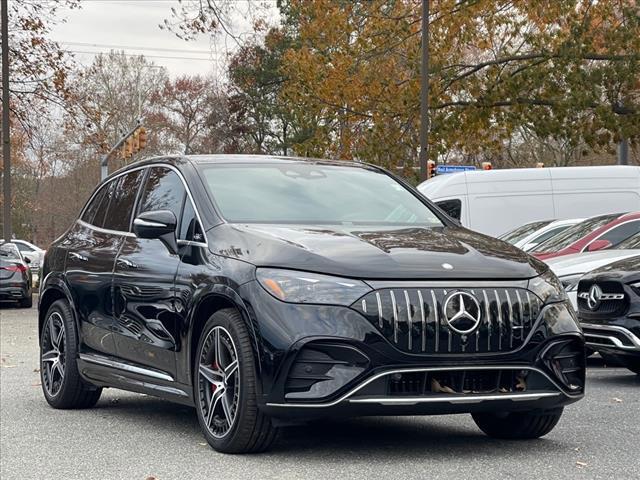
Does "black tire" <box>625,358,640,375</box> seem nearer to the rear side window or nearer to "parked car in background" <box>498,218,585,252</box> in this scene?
the rear side window

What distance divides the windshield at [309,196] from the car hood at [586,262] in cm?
470

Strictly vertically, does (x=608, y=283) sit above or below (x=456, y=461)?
above

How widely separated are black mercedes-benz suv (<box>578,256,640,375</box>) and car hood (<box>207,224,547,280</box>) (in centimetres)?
329

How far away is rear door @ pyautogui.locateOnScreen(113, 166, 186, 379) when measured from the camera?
24.0 feet

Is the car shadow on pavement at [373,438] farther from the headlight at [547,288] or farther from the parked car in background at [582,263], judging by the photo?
the parked car in background at [582,263]

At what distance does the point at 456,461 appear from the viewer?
6355 millimetres

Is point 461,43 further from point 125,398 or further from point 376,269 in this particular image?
point 376,269

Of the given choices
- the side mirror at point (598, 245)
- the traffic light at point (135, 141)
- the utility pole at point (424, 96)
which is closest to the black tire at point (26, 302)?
the utility pole at point (424, 96)

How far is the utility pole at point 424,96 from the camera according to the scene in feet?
91.5

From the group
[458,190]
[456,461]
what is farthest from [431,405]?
[458,190]

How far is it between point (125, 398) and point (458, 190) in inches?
521

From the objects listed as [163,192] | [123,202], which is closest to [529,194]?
[123,202]

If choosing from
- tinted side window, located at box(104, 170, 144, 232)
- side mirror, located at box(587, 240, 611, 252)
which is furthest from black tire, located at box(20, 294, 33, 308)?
tinted side window, located at box(104, 170, 144, 232)

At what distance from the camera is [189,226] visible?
7414 mm
